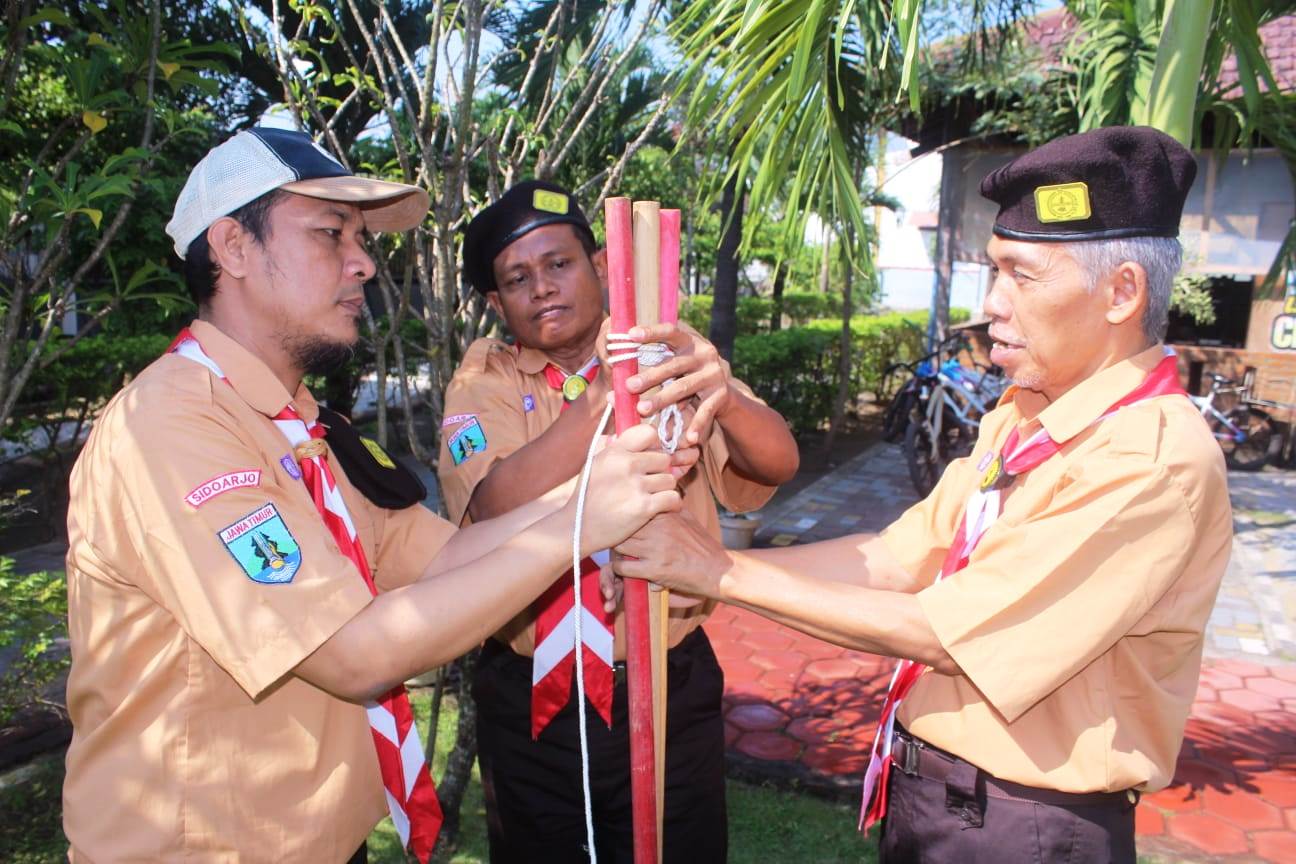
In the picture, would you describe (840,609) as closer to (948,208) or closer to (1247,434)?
(1247,434)

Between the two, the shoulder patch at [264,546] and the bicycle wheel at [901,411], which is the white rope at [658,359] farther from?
the bicycle wheel at [901,411]

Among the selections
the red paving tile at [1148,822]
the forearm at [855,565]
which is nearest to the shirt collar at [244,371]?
the forearm at [855,565]

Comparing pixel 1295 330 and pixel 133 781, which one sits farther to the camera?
pixel 1295 330

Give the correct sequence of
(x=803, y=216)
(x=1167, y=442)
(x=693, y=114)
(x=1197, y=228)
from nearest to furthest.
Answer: (x=1167, y=442), (x=693, y=114), (x=803, y=216), (x=1197, y=228)

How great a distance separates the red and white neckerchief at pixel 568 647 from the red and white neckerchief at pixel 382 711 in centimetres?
33

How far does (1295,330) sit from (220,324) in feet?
34.4

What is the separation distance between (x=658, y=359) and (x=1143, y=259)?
0.82 metres

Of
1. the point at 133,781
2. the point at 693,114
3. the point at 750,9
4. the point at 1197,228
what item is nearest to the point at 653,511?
the point at 133,781

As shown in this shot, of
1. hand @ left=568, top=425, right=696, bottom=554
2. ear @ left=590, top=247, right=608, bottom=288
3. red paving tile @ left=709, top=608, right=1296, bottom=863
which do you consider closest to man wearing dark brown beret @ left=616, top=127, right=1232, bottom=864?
hand @ left=568, top=425, right=696, bottom=554

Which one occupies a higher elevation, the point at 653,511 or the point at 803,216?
the point at 803,216

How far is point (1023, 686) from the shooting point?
1.44 meters

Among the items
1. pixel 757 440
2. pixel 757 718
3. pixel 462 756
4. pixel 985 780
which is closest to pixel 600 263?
pixel 757 440

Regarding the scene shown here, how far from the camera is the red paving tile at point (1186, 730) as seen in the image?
325cm

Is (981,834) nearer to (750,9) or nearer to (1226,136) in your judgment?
(750,9)
